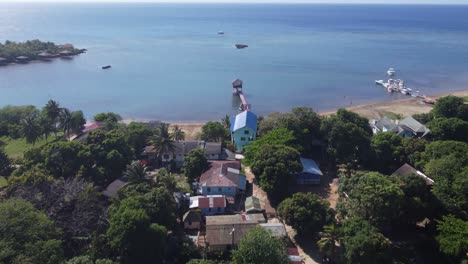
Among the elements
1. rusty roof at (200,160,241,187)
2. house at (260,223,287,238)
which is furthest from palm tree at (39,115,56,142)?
house at (260,223,287,238)

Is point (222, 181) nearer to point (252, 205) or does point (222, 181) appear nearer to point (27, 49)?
point (252, 205)

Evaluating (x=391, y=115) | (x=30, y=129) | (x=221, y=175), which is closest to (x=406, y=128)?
(x=391, y=115)

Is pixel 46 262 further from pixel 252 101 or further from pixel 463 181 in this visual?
pixel 252 101

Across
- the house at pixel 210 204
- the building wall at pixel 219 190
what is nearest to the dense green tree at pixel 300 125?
the building wall at pixel 219 190

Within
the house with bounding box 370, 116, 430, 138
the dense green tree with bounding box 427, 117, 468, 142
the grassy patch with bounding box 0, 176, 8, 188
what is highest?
the dense green tree with bounding box 427, 117, 468, 142

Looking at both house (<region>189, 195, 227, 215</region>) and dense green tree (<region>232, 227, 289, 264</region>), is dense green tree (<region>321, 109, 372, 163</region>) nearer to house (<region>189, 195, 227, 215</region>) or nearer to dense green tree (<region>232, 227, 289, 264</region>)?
house (<region>189, 195, 227, 215</region>)

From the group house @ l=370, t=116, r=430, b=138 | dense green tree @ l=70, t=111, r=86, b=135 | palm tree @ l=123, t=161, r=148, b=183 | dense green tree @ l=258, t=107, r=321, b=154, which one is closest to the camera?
palm tree @ l=123, t=161, r=148, b=183

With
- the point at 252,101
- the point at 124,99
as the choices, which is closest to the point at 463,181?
the point at 252,101
